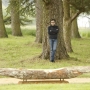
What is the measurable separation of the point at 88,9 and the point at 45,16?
14.1ft

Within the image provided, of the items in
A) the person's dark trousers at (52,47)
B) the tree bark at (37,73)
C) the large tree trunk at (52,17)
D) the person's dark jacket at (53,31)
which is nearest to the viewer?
the tree bark at (37,73)

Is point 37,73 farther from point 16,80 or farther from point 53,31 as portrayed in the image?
point 53,31

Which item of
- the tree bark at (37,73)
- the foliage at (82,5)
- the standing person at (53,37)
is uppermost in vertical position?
the foliage at (82,5)

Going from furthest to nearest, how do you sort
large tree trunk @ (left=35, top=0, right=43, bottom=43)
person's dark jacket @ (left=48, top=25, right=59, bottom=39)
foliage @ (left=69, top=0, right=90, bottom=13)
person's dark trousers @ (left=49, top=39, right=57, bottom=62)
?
large tree trunk @ (left=35, top=0, right=43, bottom=43) < foliage @ (left=69, top=0, right=90, bottom=13) < person's dark trousers @ (left=49, top=39, right=57, bottom=62) < person's dark jacket @ (left=48, top=25, right=59, bottom=39)

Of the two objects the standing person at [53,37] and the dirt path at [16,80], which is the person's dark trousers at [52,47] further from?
the dirt path at [16,80]

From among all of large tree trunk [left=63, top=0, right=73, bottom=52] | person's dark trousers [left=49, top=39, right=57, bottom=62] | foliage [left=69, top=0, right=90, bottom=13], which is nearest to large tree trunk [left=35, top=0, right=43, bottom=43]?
large tree trunk [left=63, top=0, right=73, bottom=52]

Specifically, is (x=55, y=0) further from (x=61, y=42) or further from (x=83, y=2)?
(x=83, y=2)

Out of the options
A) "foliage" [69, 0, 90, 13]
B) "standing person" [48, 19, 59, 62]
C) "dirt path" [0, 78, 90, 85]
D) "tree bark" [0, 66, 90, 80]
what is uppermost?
"foliage" [69, 0, 90, 13]

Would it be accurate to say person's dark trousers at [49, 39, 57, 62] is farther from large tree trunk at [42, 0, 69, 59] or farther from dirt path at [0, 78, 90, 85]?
dirt path at [0, 78, 90, 85]

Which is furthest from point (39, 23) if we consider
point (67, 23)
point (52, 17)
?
point (52, 17)

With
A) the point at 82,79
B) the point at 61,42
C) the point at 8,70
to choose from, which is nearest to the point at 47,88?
the point at 8,70

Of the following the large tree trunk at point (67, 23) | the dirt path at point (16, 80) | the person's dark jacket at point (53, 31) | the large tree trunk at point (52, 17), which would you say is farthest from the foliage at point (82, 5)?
the dirt path at point (16, 80)

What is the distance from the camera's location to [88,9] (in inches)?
837

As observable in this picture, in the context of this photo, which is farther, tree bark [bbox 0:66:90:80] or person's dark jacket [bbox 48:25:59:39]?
person's dark jacket [bbox 48:25:59:39]
